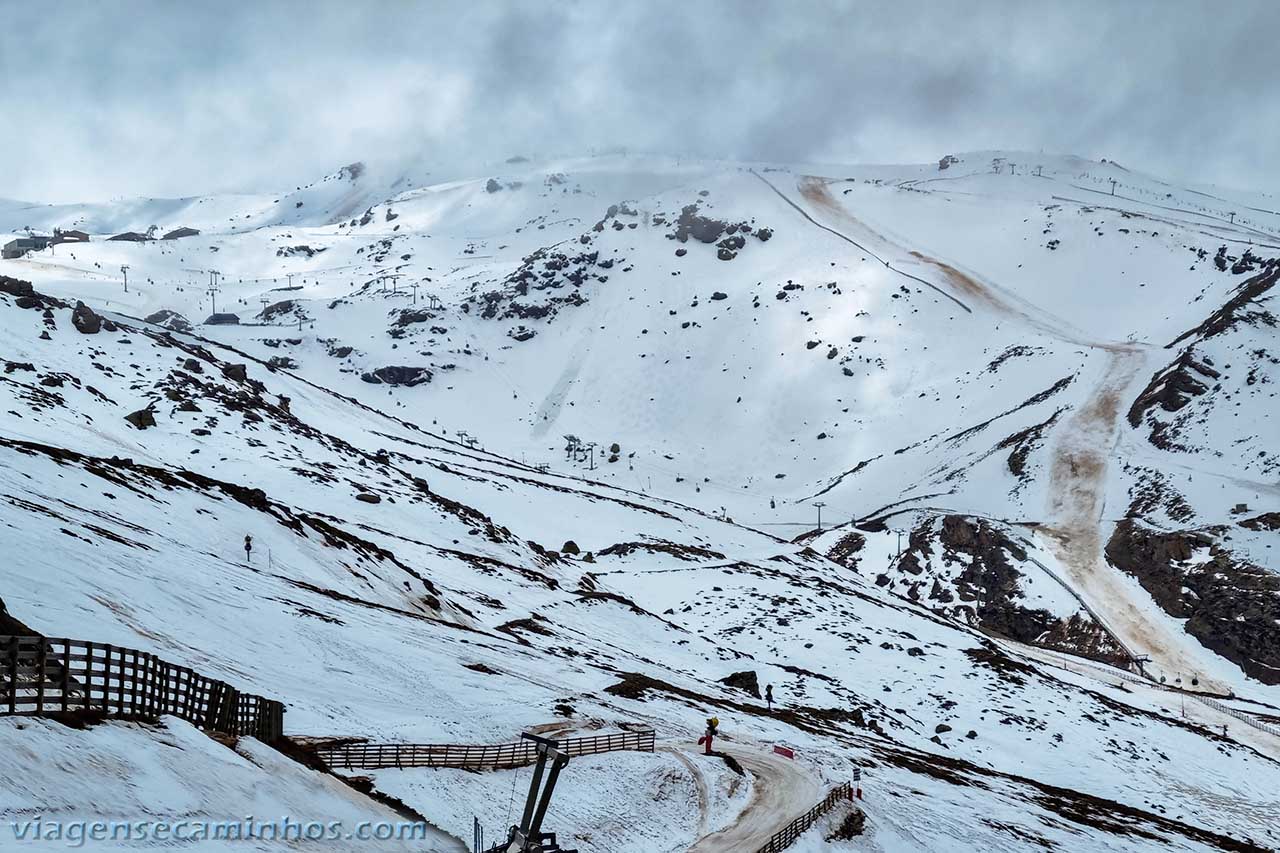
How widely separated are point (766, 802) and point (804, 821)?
1.89 m

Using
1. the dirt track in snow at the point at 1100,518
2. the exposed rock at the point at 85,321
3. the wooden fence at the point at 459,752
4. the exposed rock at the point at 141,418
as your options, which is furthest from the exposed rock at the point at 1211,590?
the exposed rock at the point at 85,321

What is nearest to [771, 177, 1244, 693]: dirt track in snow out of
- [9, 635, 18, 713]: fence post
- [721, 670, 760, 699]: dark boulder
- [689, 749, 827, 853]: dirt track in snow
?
[721, 670, 760, 699]: dark boulder

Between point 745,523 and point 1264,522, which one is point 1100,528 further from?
point 745,523

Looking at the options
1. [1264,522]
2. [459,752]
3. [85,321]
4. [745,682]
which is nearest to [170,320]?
[85,321]

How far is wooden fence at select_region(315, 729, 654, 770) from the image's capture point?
20.2 m

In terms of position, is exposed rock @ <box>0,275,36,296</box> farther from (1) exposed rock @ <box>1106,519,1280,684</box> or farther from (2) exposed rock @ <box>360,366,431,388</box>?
(1) exposed rock @ <box>1106,519,1280,684</box>

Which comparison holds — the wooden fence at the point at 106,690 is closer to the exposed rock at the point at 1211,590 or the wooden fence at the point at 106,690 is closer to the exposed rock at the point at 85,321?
the exposed rock at the point at 1211,590

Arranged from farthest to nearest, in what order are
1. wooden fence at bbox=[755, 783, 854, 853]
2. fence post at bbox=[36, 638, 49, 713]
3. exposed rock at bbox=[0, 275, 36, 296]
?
exposed rock at bbox=[0, 275, 36, 296]
wooden fence at bbox=[755, 783, 854, 853]
fence post at bbox=[36, 638, 49, 713]

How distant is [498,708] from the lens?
29422 mm

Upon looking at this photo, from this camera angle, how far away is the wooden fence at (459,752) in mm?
20219

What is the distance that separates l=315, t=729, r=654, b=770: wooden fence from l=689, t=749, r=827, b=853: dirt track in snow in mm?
3708

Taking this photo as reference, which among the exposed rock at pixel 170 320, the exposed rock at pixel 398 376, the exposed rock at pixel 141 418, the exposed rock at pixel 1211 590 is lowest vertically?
the exposed rock at pixel 141 418

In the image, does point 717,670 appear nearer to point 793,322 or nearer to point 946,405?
point 946,405

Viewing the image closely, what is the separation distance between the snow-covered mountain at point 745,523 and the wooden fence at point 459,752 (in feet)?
2.74
